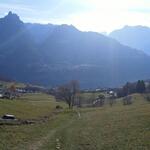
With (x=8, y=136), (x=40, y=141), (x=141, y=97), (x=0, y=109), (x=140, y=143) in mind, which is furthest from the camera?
(x=141, y=97)

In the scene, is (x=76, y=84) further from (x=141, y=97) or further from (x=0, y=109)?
(x=0, y=109)

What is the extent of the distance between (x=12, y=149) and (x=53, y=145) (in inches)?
172

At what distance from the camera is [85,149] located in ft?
115

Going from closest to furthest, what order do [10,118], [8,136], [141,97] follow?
[8,136] < [10,118] < [141,97]

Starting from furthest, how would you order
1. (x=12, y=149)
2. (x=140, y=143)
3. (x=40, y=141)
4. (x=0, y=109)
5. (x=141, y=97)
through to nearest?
(x=141, y=97)
(x=0, y=109)
(x=40, y=141)
(x=140, y=143)
(x=12, y=149)

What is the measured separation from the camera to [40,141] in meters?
41.5

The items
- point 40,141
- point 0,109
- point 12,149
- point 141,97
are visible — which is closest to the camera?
point 12,149

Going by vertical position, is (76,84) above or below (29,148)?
above

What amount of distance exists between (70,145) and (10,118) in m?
36.9

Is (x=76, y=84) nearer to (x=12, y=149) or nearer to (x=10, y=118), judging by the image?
(x=10, y=118)

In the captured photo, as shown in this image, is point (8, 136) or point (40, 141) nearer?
point (40, 141)

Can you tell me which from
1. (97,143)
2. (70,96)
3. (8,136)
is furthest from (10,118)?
(70,96)

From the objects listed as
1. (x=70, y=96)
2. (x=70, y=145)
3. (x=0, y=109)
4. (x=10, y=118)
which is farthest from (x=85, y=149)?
(x=70, y=96)

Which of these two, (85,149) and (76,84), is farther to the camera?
(76,84)
